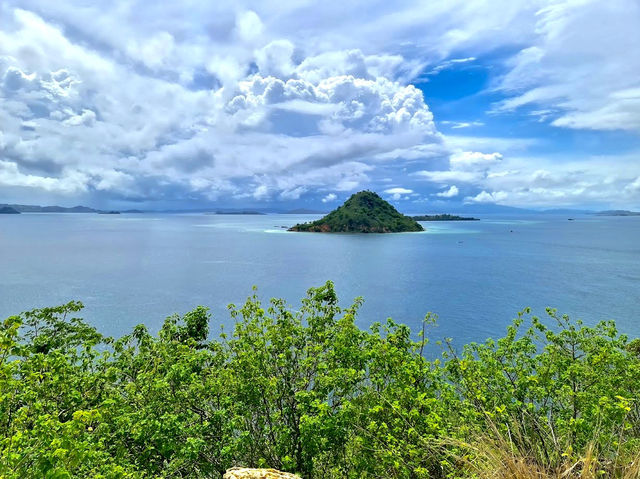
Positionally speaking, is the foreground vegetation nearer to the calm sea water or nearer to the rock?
the rock

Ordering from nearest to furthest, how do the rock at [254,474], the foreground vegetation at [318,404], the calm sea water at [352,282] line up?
1. the rock at [254,474]
2. the foreground vegetation at [318,404]
3. the calm sea water at [352,282]

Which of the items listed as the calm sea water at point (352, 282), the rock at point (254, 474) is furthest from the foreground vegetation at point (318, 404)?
the calm sea water at point (352, 282)

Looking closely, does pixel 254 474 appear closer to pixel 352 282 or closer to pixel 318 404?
pixel 318 404

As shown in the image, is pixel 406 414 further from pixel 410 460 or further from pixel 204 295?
pixel 204 295

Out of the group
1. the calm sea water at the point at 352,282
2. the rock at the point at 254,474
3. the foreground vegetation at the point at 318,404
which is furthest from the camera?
the calm sea water at the point at 352,282

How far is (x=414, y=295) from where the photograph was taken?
62625 millimetres

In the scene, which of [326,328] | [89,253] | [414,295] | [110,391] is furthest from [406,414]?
[89,253]

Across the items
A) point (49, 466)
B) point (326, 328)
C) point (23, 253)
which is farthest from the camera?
point (23, 253)

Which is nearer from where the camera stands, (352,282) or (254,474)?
(254,474)

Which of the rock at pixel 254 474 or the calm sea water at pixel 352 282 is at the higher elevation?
the rock at pixel 254 474

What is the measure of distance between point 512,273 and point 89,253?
116728mm

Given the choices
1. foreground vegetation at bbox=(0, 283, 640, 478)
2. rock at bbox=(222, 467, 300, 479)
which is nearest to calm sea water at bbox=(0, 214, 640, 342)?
foreground vegetation at bbox=(0, 283, 640, 478)

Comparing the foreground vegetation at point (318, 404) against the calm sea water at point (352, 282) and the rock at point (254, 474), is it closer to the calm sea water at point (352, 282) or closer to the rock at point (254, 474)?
the rock at point (254, 474)

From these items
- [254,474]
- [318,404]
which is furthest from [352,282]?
[254,474]
